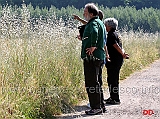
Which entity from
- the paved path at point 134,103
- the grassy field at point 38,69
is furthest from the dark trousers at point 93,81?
the grassy field at point 38,69

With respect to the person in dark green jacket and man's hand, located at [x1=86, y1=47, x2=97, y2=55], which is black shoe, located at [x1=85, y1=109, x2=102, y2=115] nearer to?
the person in dark green jacket

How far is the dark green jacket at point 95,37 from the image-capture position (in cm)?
632

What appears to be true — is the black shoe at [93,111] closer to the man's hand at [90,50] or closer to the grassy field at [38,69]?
the grassy field at [38,69]

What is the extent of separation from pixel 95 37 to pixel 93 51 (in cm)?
28

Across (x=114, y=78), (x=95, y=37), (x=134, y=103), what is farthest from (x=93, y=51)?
(x=134, y=103)

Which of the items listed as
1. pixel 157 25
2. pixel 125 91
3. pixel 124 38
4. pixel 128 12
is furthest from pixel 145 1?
pixel 125 91

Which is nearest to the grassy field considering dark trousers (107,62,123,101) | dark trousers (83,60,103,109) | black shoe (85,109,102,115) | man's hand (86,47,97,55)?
black shoe (85,109,102,115)

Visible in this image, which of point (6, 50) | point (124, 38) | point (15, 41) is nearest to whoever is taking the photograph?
point (6, 50)

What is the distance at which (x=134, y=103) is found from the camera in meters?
7.80

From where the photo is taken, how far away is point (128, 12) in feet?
265

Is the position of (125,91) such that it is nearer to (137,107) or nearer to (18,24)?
(137,107)

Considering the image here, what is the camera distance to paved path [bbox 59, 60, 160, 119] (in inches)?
260

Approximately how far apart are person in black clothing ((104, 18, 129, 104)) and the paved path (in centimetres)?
31

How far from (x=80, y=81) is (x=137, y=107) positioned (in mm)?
1595
